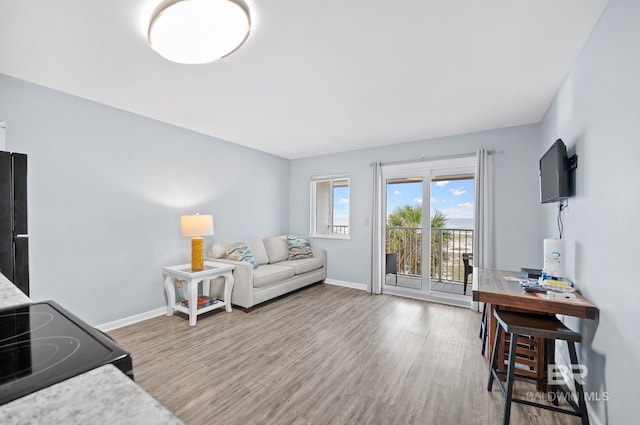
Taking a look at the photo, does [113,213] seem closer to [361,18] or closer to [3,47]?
[3,47]

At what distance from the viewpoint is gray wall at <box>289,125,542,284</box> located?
3523mm

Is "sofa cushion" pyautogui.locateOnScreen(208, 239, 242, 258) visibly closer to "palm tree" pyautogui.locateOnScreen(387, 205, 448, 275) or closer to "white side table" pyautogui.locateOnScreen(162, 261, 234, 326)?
"white side table" pyautogui.locateOnScreen(162, 261, 234, 326)

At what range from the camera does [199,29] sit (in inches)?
67.2

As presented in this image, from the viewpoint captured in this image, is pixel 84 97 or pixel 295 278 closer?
pixel 84 97

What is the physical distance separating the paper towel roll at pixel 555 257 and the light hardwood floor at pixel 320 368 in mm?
939

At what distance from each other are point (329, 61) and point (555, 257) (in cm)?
240

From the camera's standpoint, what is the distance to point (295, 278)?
445 cm

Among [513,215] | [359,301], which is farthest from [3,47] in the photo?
[513,215]

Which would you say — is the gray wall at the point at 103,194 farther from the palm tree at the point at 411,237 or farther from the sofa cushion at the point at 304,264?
the palm tree at the point at 411,237

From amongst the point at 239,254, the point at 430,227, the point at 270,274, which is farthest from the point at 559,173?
the point at 239,254

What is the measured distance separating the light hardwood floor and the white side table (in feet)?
0.47

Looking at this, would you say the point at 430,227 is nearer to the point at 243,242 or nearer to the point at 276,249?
the point at 276,249

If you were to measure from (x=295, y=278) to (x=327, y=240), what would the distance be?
3.65 ft

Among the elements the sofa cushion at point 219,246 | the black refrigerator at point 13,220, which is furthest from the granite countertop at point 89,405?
the sofa cushion at point 219,246
